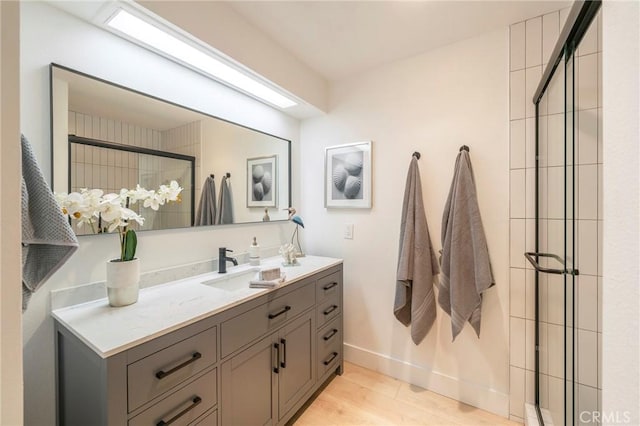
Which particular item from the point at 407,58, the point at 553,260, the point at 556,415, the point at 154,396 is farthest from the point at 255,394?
the point at 407,58

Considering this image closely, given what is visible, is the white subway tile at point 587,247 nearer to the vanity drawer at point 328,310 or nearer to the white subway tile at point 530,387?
the white subway tile at point 530,387

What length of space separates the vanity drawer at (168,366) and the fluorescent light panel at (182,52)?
1400mm

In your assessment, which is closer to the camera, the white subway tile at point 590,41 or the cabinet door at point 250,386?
the white subway tile at point 590,41

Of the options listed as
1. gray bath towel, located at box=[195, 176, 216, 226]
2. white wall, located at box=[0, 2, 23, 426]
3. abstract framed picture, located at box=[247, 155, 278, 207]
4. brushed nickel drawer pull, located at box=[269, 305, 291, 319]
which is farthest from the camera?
abstract framed picture, located at box=[247, 155, 278, 207]

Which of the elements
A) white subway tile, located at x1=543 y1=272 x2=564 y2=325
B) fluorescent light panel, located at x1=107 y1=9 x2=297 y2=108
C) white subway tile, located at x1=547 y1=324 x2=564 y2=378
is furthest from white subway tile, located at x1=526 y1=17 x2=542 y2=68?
fluorescent light panel, located at x1=107 y1=9 x2=297 y2=108

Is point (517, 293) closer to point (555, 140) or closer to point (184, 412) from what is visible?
point (555, 140)

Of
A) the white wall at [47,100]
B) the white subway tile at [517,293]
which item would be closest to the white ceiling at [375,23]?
the white wall at [47,100]

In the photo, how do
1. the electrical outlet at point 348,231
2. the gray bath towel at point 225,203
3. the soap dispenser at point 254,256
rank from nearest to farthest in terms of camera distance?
the gray bath towel at point 225,203 → the soap dispenser at point 254,256 → the electrical outlet at point 348,231

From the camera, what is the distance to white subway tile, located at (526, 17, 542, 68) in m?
1.50

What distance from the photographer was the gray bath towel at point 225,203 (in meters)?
1.75

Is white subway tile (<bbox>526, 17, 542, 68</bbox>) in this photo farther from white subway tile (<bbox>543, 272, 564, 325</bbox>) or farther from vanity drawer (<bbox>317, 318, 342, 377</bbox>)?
vanity drawer (<bbox>317, 318, 342, 377</bbox>)

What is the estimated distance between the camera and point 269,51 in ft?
5.59

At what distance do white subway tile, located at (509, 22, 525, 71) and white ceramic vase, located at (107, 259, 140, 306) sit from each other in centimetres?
233

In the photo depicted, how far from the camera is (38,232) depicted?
840 millimetres
